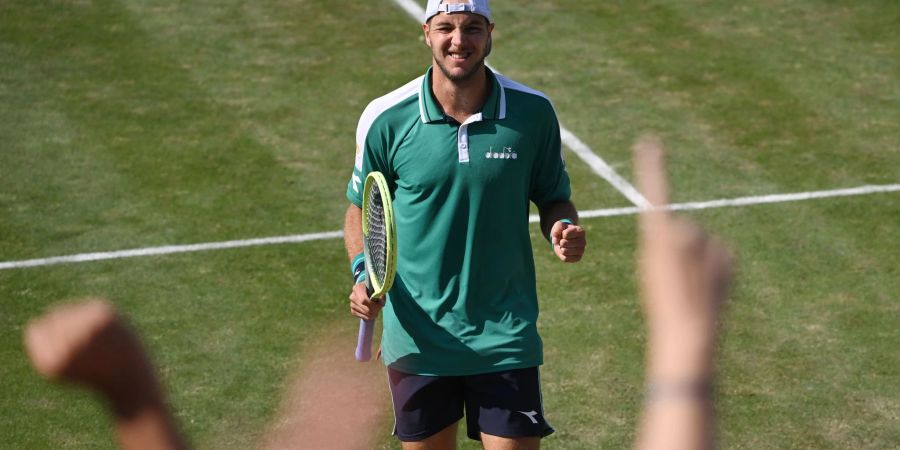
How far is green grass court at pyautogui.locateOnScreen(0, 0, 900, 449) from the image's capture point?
8820 millimetres

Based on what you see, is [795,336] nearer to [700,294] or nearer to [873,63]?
[873,63]

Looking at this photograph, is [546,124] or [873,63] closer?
[546,124]

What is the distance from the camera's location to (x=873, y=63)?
46.7 feet

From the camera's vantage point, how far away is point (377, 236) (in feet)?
20.5

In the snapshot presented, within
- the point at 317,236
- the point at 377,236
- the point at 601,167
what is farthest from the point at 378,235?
the point at 601,167

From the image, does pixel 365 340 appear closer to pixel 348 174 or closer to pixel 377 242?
pixel 377 242

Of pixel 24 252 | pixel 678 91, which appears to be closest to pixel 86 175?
pixel 24 252

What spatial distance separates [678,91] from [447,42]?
24.6 feet

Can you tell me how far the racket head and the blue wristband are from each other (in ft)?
0.40

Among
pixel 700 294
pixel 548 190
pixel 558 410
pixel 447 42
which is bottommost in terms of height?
pixel 558 410

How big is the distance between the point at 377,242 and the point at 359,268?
39 cm

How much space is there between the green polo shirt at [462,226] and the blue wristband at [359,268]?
0.55ft

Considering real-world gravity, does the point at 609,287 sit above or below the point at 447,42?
below

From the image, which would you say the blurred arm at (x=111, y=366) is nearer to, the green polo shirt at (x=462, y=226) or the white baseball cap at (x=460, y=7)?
the green polo shirt at (x=462, y=226)
